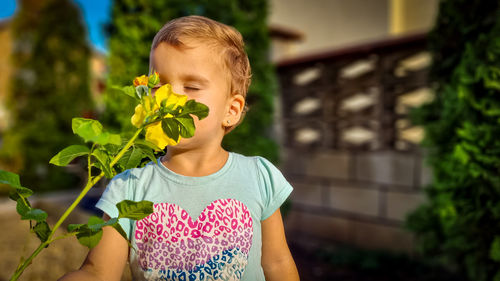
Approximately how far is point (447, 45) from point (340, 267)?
2.48 m

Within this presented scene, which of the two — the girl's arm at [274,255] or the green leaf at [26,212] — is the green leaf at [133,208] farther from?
the girl's arm at [274,255]

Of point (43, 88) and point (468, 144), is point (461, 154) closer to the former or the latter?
point (468, 144)

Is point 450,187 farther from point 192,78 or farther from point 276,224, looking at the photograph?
point 192,78

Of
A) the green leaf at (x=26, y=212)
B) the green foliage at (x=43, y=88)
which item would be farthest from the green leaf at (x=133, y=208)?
the green foliage at (x=43, y=88)

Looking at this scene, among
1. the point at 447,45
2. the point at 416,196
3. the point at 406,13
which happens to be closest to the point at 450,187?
the point at 447,45

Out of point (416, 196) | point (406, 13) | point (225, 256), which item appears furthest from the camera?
point (406, 13)

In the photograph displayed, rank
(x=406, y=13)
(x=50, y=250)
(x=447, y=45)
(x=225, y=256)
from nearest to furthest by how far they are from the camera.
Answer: (x=225, y=256) < (x=447, y=45) < (x=50, y=250) < (x=406, y=13)

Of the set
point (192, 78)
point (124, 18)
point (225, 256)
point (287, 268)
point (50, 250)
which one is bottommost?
point (50, 250)

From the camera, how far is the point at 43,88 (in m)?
7.48

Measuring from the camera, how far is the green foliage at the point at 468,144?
2408 millimetres

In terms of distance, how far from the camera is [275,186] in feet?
3.89

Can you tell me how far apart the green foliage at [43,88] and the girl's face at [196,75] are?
7066mm

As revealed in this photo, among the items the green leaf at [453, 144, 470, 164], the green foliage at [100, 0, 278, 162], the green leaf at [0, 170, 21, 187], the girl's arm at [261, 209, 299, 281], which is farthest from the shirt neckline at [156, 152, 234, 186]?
the green foliage at [100, 0, 278, 162]

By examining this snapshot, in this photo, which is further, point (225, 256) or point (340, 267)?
point (340, 267)
